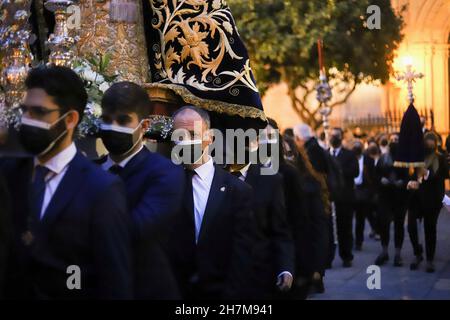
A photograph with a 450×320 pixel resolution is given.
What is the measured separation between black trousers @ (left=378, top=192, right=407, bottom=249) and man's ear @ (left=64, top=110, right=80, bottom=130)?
8341mm

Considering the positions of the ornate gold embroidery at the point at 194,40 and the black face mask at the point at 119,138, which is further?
the ornate gold embroidery at the point at 194,40

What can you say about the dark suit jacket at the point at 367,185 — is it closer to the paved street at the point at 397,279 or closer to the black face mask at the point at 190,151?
the paved street at the point at 397,279

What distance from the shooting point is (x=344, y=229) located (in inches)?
467

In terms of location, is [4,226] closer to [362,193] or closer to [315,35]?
[362,193]

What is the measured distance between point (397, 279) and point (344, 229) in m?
1.80

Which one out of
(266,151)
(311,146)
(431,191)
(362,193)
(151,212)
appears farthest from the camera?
(362,193)

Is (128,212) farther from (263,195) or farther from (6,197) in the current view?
(263,195)

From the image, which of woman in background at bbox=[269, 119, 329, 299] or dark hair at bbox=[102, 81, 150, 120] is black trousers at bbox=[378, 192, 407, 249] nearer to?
woman in background at bbox=[269, 119, 329, 299]

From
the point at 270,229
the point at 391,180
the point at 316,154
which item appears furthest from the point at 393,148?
the point at 270,229

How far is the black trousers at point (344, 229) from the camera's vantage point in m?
11.6

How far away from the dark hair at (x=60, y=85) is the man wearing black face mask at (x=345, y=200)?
Answer: 27.5ft

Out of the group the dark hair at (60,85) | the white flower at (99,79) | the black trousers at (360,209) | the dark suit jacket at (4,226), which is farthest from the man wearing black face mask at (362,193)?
the dark suit jacket at (4,226)

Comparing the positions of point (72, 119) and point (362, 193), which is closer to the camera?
point (72, 119)

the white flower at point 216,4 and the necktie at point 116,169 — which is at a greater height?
the white flower at point 216,4
